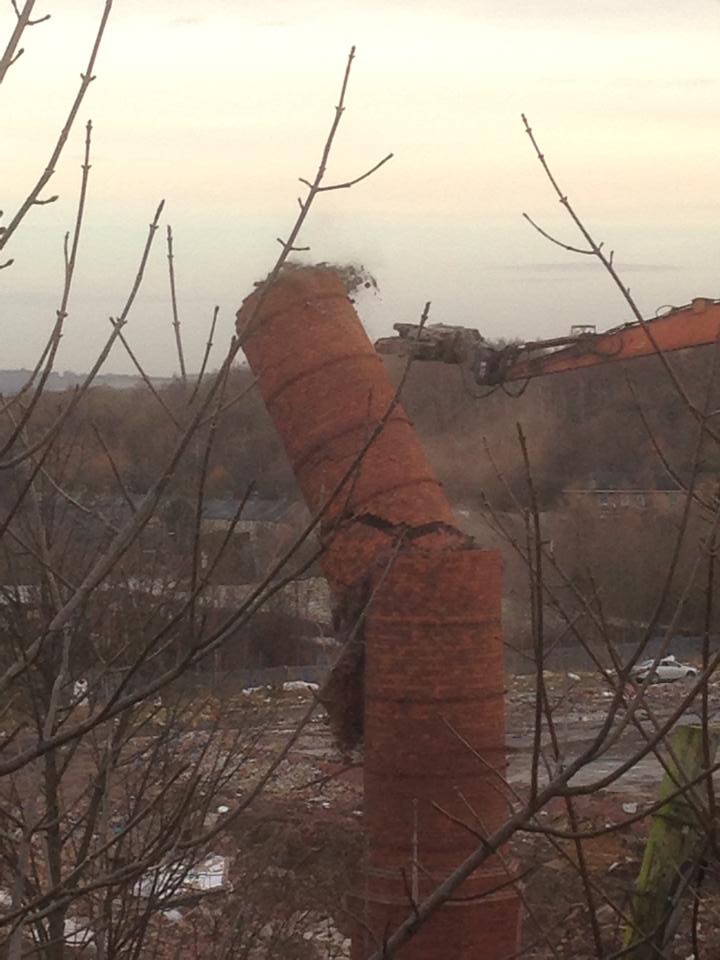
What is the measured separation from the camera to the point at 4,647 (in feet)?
19.8

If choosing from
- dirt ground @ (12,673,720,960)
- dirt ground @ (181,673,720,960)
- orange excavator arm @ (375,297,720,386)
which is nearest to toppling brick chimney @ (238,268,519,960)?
dirt ground @ (12,673,720,960)

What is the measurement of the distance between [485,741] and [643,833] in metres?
8.88

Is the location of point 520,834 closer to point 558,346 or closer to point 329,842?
point 329,842

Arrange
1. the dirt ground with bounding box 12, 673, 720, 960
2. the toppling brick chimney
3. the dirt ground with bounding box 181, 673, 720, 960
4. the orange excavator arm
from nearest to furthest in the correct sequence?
the toppling brick chimney
the dirt ground with bounding box 12, 673, 720, 960
the dirt ground with bounding box 181, 673, 720, 960
the orange excavator arm

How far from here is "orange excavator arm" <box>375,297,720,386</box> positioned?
415 inches

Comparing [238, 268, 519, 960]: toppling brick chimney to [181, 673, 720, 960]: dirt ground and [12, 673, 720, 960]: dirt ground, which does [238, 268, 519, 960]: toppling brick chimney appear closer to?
[12, 673, 720, 960]: dirt ground

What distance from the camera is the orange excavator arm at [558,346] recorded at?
10.5 metres

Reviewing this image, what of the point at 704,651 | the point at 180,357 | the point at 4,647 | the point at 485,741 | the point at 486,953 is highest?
the point at 180,357

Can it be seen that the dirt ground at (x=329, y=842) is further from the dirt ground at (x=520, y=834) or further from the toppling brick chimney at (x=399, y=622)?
the toppling brick chimney at (x=399, y=622)

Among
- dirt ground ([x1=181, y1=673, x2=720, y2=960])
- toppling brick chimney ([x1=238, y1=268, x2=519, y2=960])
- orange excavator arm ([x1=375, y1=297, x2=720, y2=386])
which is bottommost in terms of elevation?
dirt ground ([x1=181, y1=673, x2=720, y2=960])

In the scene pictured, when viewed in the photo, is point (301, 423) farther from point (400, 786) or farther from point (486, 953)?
point (486, 953)

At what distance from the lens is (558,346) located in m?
11.5

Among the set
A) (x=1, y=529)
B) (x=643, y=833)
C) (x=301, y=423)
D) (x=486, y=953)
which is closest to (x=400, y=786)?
(x=486, y=953)

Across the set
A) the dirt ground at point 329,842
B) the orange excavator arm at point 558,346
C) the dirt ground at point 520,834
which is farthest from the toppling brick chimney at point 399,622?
the orange excavator arm at point 558,346
